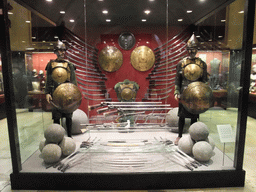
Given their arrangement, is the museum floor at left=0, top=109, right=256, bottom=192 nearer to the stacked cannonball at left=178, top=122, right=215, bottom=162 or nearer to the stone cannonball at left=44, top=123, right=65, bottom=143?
the stacked cannonball at left=178, top=122, right=215, bottom=162

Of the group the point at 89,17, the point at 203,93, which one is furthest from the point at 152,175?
the point at 89,17

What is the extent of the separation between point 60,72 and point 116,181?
6.79ft

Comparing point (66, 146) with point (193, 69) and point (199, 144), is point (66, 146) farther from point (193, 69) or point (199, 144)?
point (193, 69)

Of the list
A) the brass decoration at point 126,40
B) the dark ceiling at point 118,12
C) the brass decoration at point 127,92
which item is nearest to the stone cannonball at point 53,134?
the brass decoration at point 127,92

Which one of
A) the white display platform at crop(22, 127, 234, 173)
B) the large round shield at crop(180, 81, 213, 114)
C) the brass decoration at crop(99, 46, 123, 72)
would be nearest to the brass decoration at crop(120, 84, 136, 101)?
the brass decoration at crop(99, 46, 123, 72)

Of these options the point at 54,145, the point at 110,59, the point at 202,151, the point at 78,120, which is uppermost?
the point at 110,59

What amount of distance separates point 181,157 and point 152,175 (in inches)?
26.4

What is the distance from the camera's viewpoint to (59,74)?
11.0ft

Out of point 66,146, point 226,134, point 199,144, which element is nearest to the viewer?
point 226,134

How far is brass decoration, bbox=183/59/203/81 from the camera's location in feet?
10.8

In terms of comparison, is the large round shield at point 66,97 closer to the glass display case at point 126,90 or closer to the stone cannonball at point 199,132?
the glass display case at point 126,90

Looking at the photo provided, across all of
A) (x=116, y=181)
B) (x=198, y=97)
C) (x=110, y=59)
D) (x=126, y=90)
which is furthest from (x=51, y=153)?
(x=198, y=97)

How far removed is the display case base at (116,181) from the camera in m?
2.62

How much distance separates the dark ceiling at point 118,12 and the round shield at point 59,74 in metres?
0.73
